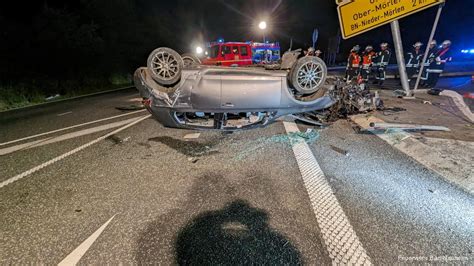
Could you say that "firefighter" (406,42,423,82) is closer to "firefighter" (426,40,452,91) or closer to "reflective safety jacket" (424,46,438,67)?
"reflective safety jacket" (424,46,438,67)

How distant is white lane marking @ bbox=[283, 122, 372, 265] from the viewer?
176cm

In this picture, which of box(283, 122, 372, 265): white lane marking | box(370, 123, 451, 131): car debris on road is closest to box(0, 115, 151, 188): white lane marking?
box(283, 122, 372, 265): white lane marking

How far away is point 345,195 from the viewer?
2.50 m

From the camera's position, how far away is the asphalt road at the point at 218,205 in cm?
182

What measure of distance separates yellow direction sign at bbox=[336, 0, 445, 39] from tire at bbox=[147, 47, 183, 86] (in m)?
4.48

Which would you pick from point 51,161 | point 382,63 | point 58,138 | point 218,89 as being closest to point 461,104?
point 382,63

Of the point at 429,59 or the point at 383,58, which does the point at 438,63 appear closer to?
the point at 429,59

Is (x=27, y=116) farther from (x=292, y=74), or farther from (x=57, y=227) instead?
(x=292, y=74)

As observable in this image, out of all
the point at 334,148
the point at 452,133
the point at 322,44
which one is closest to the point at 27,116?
the point at 334,148

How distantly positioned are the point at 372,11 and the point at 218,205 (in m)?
5.77

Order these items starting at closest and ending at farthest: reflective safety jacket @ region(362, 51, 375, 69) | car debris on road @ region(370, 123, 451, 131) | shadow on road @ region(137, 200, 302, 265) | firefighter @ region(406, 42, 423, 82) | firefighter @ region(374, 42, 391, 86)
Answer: shadow on road @ region(137, 200, 302, 265)
car debris on road @ region(370, 123, 451, 131)
firefighter @ region(406, 42, 423, 82)
firefighter @ region(374, 42, 391, 86)
reflective safety jacket @ region(362, 51, 375, 69)

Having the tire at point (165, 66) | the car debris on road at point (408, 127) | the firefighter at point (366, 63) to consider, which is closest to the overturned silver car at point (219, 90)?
the tire at point (165, 66)

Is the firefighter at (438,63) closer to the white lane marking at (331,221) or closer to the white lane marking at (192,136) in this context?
the white lane marking at (331,221)

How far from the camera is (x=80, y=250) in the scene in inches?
73.1
